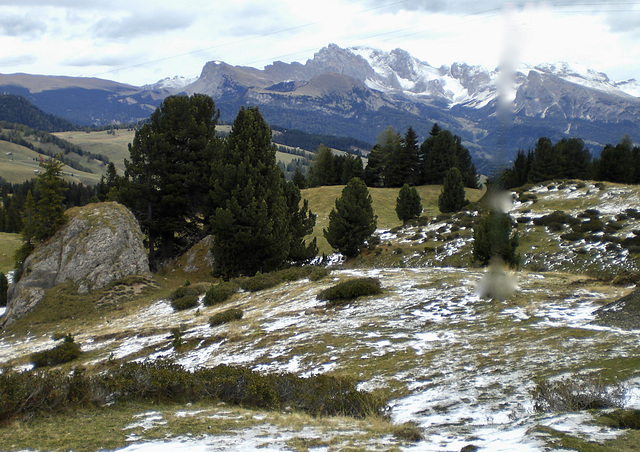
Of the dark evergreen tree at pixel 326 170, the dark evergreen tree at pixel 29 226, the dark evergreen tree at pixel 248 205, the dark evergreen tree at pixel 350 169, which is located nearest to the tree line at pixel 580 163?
the dark evergreen tree at pixel 350 169

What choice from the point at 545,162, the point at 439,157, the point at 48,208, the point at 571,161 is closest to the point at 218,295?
the point at 48,208

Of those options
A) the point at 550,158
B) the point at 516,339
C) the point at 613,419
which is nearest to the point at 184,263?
the point at 516,339

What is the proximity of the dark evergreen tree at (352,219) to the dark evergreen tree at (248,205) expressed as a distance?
395 inches

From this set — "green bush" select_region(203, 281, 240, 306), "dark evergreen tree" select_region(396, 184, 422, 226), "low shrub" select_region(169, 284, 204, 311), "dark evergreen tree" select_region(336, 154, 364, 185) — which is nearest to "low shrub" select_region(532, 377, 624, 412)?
"green bush" select_region(203, 281, 240, 306)

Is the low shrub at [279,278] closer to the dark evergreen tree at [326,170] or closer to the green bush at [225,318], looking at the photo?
the green bush at [225,318]

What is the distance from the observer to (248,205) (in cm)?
2705

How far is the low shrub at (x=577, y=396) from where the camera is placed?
19.3 feet

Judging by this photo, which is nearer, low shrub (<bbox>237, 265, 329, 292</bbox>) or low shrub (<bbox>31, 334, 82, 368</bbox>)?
low shrub (<bbox>31, 334, 82, 368</bbox>)

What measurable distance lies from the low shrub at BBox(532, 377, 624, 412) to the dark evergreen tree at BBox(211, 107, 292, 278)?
2205 centimetres

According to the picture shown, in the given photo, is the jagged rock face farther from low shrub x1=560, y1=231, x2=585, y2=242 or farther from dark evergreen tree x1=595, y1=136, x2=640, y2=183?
dark evergreen tree x1=595, y1=136, x2=640, y2=183

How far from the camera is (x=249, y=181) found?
89.5 feet

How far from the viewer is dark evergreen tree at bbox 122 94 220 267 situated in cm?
3384

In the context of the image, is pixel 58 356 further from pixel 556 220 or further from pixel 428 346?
pixel 556 220

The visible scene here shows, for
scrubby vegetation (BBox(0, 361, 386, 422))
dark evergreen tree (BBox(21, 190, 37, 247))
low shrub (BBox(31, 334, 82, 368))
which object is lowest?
low shrub (BBox(31, 334, 82, 368))
